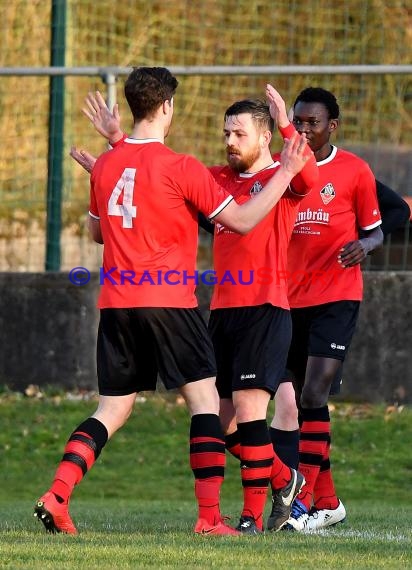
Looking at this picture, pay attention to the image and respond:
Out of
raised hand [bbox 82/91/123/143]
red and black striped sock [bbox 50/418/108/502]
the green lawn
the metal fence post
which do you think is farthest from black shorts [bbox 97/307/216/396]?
the metal fence post

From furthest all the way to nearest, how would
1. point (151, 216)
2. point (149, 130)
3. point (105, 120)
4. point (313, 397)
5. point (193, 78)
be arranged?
1. point (193, 78)
2. point (313, 397)
3. point (105, 120)
4. point (149, 130)
5. point (151, 216)

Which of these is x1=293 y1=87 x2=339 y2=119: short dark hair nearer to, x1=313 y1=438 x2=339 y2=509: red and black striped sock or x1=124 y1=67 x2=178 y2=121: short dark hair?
x1=124 y1=67 x2=178 y2=121: short dark hair

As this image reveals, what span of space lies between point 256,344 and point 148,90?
132cm

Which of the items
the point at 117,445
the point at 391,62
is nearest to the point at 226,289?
the point at 117,445

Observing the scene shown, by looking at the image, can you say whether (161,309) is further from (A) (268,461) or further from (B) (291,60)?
(B) (291,60)

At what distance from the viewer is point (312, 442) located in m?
7.98

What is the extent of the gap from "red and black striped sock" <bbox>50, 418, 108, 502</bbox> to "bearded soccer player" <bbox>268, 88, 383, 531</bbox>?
1567 mm

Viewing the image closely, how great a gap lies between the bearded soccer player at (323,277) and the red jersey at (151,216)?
4.75 feet

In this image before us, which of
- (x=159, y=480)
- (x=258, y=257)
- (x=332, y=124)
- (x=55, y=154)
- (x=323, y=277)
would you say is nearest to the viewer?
(x=258, y=257)

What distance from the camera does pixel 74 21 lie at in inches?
538

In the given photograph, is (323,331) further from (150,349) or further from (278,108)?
(278,108)

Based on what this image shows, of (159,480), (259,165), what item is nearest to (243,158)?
(259,165)

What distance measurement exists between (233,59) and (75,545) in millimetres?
8786

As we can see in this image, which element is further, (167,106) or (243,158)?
(243,158)
